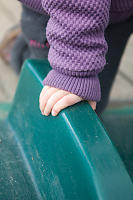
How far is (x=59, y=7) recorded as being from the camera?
657 millimetres

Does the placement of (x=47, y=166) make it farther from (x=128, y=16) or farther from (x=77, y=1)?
(x=128, y=16)

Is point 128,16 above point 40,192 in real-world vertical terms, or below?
above

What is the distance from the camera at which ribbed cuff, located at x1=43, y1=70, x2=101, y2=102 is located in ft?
2.23

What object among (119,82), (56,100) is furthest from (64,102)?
(119,82)

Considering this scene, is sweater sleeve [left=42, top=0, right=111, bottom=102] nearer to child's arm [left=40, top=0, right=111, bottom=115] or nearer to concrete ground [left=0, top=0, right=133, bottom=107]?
child's arm [left=40, top=0, right=111, bottom=115]

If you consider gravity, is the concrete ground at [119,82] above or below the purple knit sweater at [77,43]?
below

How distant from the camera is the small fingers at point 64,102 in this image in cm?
67

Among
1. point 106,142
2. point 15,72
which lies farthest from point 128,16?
point 15,72

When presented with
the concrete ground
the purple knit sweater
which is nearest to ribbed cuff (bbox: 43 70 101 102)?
the purple knit sweater

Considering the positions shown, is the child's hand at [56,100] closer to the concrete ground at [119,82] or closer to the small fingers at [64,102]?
the small fingers at [64,102]

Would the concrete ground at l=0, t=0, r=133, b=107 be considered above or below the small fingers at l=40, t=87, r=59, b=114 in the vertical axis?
below

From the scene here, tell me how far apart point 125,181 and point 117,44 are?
518 mm

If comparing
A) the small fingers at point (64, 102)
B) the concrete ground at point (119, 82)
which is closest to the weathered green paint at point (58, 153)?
the small fingers at point (64, 102)

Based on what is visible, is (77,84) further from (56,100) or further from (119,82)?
(119,82)
